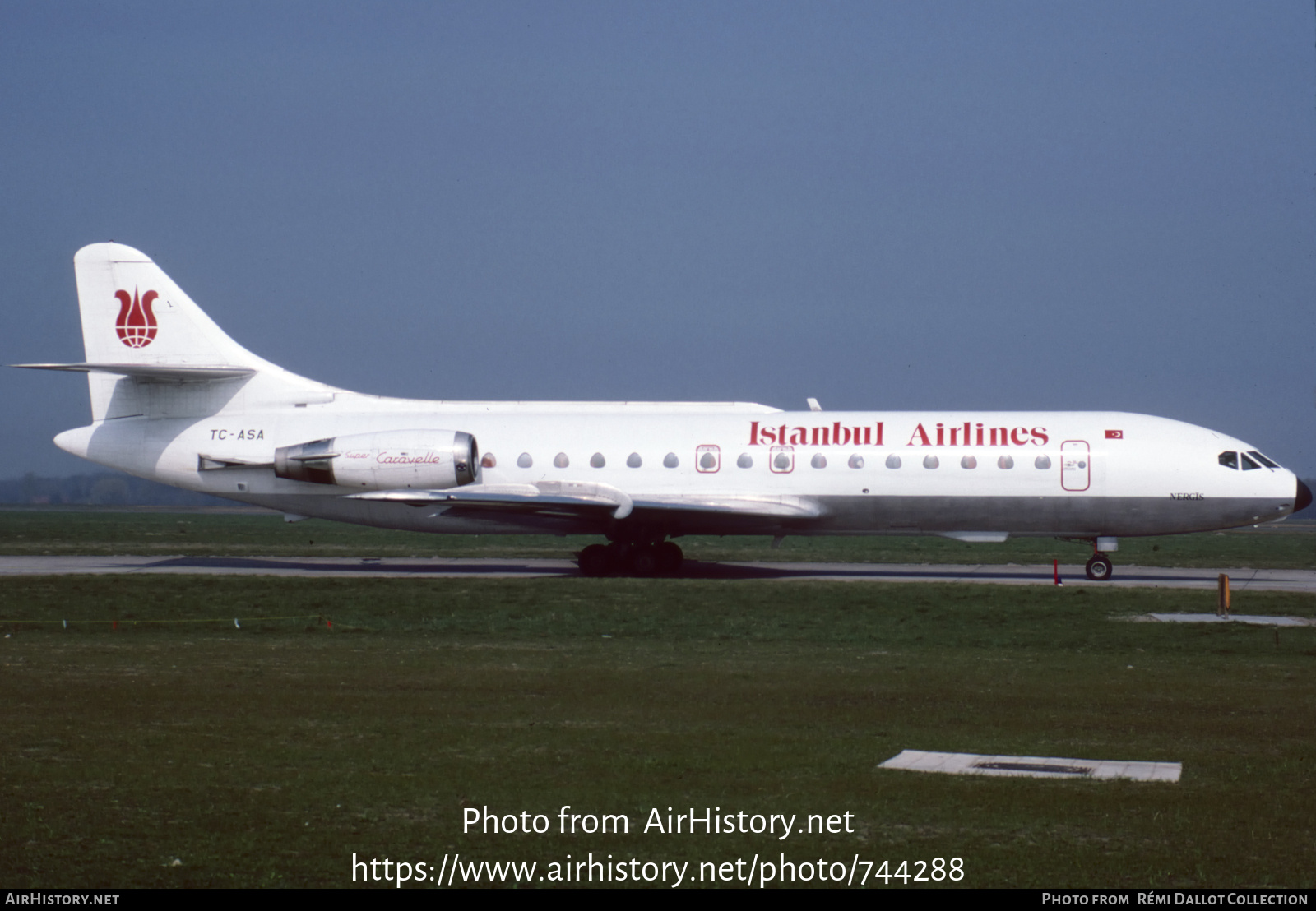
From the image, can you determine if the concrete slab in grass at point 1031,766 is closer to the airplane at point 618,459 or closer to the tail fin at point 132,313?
the airplane at point 618,459

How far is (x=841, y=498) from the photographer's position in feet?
97.3

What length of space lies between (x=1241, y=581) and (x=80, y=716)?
86.3ft

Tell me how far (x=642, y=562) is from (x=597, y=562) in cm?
109

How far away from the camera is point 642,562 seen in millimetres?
30422

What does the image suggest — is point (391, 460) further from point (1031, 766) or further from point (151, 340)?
point (1031, 766)

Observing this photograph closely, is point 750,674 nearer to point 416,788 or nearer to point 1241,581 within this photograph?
point 416,788

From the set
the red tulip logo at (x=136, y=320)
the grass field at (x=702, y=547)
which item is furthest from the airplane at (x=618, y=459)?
the grass field at (x=702, y=547)

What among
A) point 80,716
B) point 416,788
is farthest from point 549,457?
point 416,788

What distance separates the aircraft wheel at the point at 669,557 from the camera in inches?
1221

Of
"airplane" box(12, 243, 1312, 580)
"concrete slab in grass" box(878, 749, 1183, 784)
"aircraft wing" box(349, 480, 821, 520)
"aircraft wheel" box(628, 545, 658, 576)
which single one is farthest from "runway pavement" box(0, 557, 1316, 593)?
"concrete slab in grass" box(878, 749, 1183, 784)

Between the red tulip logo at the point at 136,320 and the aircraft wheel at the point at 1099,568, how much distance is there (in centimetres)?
2296

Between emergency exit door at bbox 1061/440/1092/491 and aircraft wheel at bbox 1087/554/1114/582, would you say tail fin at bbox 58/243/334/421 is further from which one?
aircraft wheel at bbox 1087/554/1114/582

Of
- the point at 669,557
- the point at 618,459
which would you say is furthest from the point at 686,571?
the point at 618,459

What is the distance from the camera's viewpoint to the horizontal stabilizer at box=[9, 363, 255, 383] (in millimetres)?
29453
